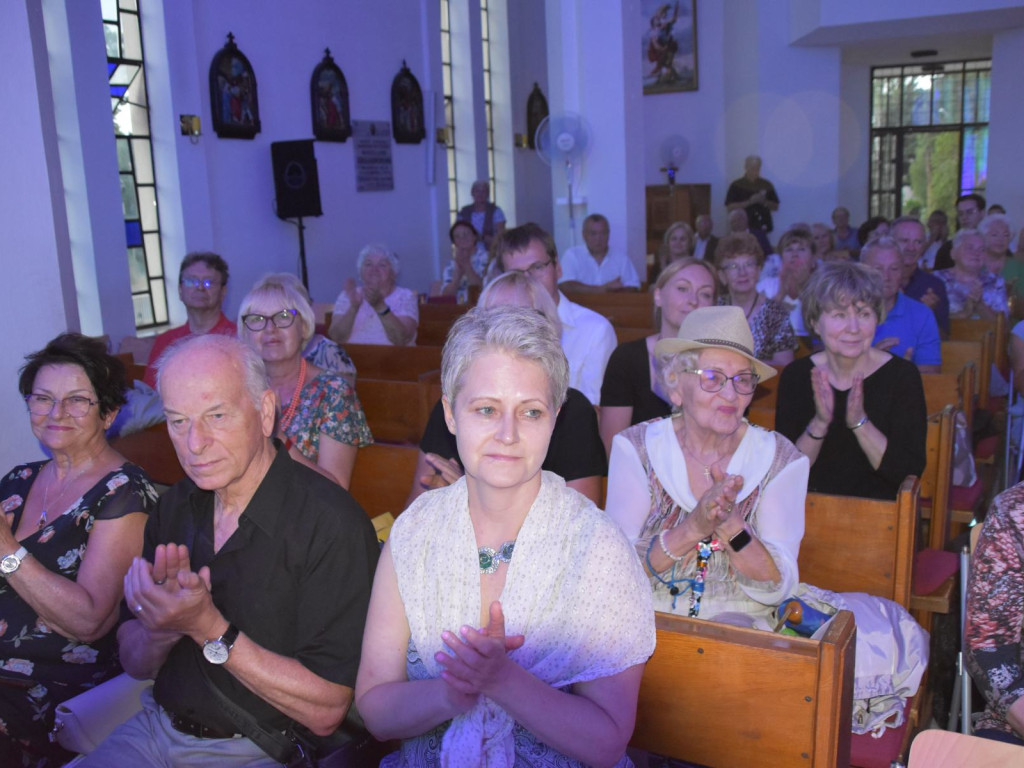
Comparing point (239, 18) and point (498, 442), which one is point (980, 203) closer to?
point (239, 18)

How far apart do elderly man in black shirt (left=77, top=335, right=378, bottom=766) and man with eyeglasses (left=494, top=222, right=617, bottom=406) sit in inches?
81.2

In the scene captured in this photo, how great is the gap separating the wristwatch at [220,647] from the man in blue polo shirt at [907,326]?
350 cm

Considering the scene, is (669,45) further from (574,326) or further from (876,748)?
(876,748)

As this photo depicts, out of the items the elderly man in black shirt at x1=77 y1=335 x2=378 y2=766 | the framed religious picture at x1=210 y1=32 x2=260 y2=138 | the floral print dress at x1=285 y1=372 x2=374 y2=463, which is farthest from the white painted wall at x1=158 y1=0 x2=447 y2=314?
the elderly man in black shirt at x1=77 y1=335 x2=378 y2=766

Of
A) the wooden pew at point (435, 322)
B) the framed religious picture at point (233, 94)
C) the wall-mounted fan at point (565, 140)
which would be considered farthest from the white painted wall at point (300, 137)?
the wall-mounted fan at point (565, 140)

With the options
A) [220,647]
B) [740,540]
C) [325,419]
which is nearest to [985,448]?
[740,540]

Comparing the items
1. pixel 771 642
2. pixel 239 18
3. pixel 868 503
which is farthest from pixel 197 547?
pixel 239 18

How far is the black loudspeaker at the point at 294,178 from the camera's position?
9.56 meters

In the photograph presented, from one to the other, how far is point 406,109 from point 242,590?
34.9 feet

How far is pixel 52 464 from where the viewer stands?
2742 millimetres

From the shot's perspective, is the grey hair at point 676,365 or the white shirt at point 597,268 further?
the white shirt at point 597,268

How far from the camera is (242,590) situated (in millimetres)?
2043

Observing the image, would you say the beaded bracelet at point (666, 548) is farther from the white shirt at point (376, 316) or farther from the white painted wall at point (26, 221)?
the white shirt at point (376, 316)

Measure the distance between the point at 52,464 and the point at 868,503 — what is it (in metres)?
2.38
